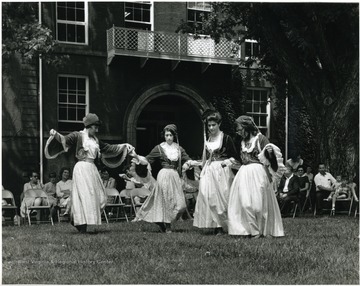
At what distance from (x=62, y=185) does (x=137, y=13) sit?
373 inches

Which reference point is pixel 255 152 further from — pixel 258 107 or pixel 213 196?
pixel 258 107

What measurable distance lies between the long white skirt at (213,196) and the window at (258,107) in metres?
12.1

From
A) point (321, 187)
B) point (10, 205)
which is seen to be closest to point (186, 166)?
point (10, 205)

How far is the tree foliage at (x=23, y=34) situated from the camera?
12.4 m

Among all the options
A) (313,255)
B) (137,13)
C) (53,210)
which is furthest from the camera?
(137,13)

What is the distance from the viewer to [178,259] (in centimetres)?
811

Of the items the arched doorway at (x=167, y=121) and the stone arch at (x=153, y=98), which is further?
the arched doorway at (x=167, y=121)

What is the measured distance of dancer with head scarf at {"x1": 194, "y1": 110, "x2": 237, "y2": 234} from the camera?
1128 centimetres

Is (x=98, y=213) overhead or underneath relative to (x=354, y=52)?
underneath

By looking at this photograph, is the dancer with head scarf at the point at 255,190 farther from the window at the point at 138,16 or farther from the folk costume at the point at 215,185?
the window at the point at 138,16

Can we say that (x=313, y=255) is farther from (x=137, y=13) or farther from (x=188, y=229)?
(x=137, y=13)

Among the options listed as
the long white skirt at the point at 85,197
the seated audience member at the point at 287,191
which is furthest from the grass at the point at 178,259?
the seated audience member at the point at 287,191

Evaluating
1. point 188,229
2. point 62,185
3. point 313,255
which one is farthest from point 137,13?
point 313,255

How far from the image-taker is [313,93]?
15.6m
